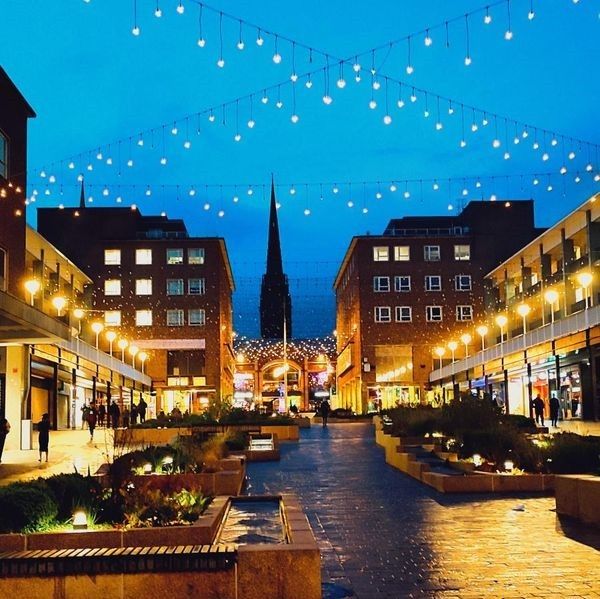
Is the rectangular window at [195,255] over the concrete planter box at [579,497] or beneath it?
over

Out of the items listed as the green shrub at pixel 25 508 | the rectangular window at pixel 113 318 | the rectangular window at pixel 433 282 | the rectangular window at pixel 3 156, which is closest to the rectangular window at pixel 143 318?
the rectangular window at pixel 113 318

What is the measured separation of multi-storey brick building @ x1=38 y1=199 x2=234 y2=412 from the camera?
3233 inches

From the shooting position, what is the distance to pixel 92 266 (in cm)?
8275

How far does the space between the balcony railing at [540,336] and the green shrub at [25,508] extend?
33.5 m

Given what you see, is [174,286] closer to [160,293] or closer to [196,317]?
[160,293]

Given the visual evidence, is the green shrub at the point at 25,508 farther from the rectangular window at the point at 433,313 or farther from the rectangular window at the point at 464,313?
the rectangular window at the point at 464,313

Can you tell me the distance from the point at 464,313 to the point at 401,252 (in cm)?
805

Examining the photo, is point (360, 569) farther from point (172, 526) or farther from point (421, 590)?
point (172, 526)

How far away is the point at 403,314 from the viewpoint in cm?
8244

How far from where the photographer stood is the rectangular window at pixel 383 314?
270 feet

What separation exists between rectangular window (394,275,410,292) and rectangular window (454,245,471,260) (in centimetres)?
492

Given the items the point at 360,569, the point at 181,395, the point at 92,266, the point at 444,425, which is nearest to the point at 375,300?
the point at 181,395

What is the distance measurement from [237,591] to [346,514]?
6.60 metres

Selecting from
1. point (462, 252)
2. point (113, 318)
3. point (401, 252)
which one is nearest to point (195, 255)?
point (113, 318)
